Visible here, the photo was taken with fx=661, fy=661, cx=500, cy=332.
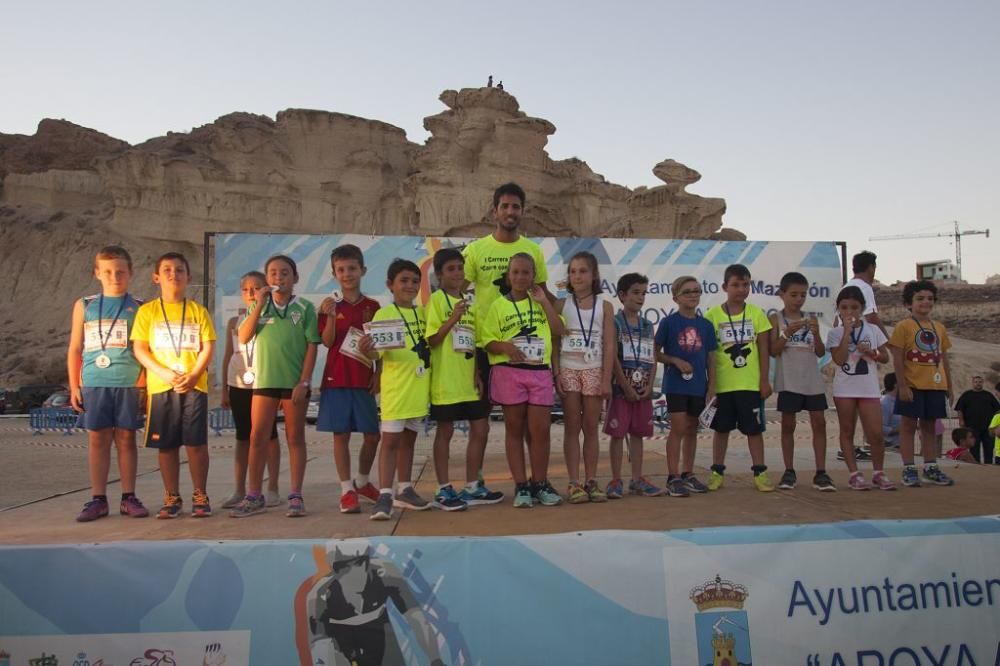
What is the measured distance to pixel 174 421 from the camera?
3803 mm

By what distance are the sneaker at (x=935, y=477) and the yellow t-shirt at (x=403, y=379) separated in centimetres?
348

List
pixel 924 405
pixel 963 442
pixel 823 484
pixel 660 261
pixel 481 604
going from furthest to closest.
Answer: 1. pixel 660 261
2. pixel 963 442
3. pixel 924 405
4. pixel 823 484
5. pixel 481 604

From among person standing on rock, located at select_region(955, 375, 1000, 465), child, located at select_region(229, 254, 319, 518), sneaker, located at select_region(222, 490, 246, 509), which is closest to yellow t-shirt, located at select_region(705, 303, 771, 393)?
child, located at select_region(229, 254, 319, 518)

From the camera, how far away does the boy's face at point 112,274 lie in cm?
398

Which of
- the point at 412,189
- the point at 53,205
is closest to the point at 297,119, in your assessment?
the point at 412,189

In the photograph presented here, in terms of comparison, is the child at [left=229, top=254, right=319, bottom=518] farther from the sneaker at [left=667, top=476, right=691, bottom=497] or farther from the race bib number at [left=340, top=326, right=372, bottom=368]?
the sneaker at [left=667, top=476, right=691, bottom=497]

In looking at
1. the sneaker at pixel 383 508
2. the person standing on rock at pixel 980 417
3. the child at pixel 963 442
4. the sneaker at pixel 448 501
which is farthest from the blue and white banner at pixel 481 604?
the person standing on rock at pixel 980 417

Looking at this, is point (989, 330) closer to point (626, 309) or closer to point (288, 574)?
point (626, 309)

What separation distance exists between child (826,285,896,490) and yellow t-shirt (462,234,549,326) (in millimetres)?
2079

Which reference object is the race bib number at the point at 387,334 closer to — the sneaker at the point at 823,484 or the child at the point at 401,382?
the child at the point at 401,382

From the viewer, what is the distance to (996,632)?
2545mm

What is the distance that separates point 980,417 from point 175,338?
26.3 ft

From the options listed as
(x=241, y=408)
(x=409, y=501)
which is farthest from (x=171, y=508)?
(x=409, y=501)

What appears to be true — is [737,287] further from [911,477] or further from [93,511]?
[93,511]
